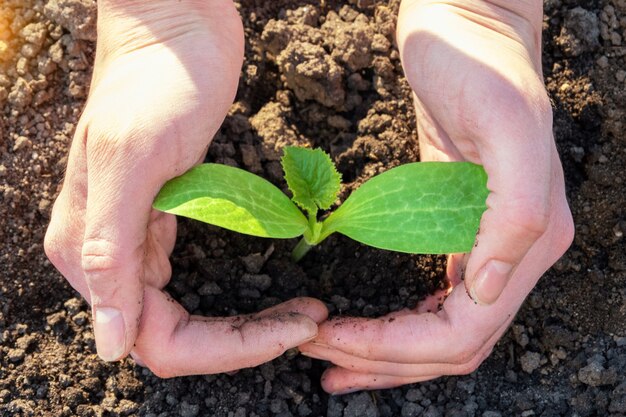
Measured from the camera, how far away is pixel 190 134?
1595mm

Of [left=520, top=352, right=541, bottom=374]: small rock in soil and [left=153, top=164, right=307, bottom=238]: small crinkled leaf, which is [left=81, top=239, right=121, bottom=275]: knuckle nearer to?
[left=153, top=164, right=307, bottom=238]: small crinkled leaf

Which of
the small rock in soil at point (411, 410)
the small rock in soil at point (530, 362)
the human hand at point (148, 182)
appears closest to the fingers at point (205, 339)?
the human hand at point (148, 182)

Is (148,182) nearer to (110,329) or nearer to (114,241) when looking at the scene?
(114,241)

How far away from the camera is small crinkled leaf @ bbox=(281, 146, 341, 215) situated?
5.59 ft

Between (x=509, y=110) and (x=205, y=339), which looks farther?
(x=205, y=339)

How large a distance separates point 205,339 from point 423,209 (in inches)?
22.7

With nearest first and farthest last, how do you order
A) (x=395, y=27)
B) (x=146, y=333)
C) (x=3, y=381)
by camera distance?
(x=146, y=333) → (x=3, y=381) → (x=395, y=27)

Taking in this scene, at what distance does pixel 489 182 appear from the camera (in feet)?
4.94

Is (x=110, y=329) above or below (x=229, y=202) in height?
below

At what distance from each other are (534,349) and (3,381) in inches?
54.4

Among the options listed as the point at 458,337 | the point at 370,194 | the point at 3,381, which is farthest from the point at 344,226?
the point at 3,381

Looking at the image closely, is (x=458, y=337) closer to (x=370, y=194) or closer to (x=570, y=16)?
(x=370, y=194)

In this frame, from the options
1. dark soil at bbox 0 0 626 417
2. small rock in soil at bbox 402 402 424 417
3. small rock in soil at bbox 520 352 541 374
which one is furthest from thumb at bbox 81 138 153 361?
small rock in soil at bbox 520 352 541 374

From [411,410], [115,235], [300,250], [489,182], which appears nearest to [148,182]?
[115,235]
